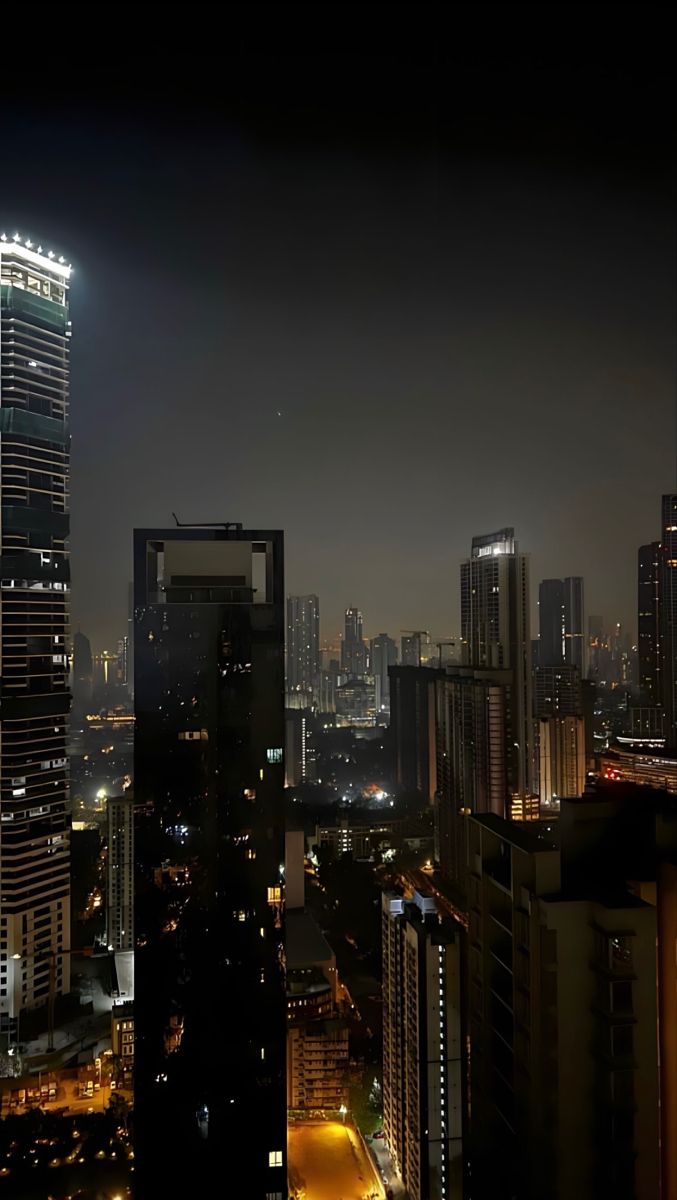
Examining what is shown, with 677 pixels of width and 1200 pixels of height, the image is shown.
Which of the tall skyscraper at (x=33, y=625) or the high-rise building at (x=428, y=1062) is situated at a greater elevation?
the tall skyscraper at (x=33, y=625)

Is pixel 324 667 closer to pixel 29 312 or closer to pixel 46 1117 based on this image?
pixel 29 312

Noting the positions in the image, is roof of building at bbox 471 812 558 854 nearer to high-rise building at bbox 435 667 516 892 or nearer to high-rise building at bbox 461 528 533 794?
high-rise building at bbox 435 667 516 892

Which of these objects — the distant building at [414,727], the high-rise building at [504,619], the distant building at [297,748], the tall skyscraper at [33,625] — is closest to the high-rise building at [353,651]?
the distant building at [414,727]

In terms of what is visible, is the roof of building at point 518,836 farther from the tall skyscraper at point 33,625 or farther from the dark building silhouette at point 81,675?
the tall skyscraper at point 33,625

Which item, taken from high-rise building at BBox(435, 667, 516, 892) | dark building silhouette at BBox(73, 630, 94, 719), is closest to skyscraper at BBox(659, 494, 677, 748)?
high-rise building at BBox(435, 667, 516, 892)

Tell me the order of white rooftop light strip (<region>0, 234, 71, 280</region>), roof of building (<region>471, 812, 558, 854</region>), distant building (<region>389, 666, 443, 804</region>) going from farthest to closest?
distant building (<region>389, 666, 443, 804</region>), white rooftop light strip (<region>0, 234, 71, 280</region>), roof of building (<region>471, 812, 558, 854</region>)

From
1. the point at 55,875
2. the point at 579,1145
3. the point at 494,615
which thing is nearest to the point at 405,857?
the point at 494,615
